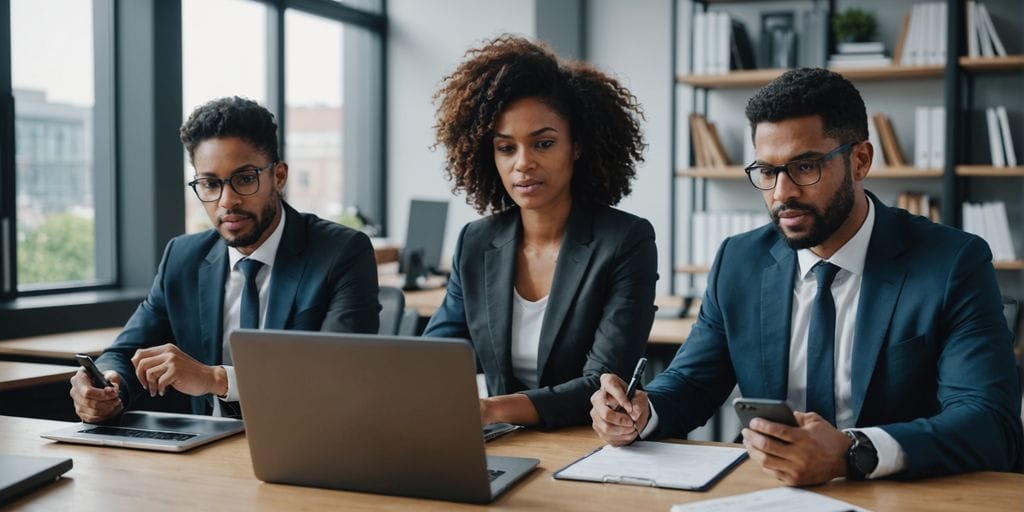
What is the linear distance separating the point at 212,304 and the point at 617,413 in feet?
3.48

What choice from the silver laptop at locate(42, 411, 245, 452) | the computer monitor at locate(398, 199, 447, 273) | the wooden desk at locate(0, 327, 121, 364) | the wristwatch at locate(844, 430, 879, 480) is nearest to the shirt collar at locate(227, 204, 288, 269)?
the silver laptop at locate(42, 411, 245, 452)

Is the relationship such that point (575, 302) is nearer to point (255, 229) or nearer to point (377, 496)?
point (255, 229)

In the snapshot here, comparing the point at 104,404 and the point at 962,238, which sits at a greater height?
the point at 962,238

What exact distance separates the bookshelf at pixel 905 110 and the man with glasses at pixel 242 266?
3.09 m

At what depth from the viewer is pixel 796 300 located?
1.85 metres

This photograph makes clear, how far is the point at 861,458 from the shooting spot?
142 cm

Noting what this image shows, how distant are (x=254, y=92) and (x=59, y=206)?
4.42ft

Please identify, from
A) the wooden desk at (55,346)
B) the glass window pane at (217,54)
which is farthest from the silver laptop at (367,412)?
the glass window pane at (217,54)

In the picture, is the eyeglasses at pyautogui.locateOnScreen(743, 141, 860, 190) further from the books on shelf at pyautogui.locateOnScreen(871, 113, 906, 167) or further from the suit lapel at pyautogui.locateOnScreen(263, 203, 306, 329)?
the books on shelf at pyautogui.locateOnScreen(871, 113, 906, 167)

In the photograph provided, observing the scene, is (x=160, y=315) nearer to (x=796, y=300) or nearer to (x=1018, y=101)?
(x=796, y=300)

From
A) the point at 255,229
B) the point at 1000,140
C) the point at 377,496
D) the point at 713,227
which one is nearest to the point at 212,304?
the point at 255,229

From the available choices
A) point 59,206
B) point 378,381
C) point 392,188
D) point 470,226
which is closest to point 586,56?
point 392,188

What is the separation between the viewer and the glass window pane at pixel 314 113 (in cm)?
544

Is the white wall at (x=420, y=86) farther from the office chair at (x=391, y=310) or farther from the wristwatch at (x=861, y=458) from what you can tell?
the wristwatch at (x=861, y=458)
